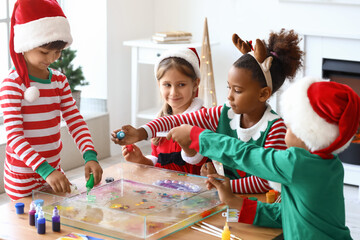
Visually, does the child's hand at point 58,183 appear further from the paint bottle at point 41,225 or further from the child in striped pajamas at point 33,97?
the paint bottle at point 41,225

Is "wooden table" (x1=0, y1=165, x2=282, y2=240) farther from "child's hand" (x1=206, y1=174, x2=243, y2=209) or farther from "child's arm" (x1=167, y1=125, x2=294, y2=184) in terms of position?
"child's arm" (x1=167, y1=125, x2=294, y2=184)

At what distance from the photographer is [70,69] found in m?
4.21

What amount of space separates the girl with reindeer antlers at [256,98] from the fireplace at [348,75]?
2.12 meters

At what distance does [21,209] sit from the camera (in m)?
1.74

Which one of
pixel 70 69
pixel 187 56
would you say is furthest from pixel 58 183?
pixel 70 69

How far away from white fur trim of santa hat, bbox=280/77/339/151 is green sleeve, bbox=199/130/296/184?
2.7 inches

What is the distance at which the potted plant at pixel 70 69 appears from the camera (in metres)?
4.17

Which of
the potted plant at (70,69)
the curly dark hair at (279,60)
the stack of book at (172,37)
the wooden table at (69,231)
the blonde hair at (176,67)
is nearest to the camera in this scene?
the wooden table at (69,231)

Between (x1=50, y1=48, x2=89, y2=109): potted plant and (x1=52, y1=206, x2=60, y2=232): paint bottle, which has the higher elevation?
(x1=50, y1=48, x2=89, y2=109): potted plant

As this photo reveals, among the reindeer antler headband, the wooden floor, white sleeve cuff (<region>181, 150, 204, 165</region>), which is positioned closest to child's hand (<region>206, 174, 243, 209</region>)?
white sleeve cuff (<region>181, 150, 204, 165</region>)

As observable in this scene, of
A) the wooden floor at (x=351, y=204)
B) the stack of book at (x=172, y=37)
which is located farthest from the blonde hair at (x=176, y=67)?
the stack of book at (x=172, y=37)

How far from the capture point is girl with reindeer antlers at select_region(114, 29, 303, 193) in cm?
191

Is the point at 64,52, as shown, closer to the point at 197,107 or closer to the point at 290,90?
the point at 197,107

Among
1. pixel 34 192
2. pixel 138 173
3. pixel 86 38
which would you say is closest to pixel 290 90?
pixel 138 173
